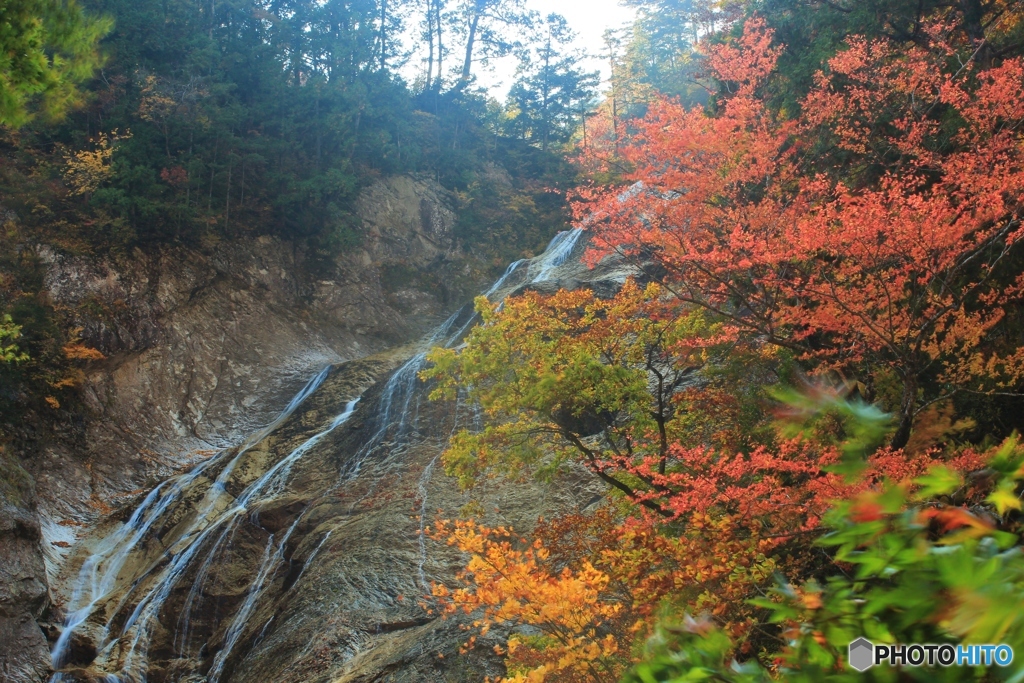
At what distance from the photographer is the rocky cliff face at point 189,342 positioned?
40.6ft

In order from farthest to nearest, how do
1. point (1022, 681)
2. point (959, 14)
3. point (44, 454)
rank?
point (44, 454) → point (959, 14) → point (1022, 681)

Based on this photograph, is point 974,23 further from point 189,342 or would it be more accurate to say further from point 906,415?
point 189,342

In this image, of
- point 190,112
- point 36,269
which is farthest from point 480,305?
point 190,112

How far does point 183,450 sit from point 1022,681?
17446 millimetres

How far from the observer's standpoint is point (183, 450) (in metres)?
15.7

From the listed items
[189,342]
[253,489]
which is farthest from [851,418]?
[189,342]

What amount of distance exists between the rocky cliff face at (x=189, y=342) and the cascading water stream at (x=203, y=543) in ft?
2.41

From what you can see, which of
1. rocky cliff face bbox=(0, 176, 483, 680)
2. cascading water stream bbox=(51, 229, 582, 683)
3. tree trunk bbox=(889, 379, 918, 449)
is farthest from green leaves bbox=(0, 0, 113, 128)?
tree trunk bbox=(889, 379, 918, 449)

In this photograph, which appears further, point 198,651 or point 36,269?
point 36,269

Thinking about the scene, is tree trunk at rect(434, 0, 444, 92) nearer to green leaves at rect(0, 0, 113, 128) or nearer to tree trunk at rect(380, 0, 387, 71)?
tree trunk at rect(380, 0, 387, 71)

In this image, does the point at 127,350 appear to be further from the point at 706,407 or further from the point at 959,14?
the point at 959,14

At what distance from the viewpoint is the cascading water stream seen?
1066cm

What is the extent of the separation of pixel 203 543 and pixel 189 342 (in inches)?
309

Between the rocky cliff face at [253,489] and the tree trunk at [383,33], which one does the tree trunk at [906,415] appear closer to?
the rocky cliff face at [253,489]
